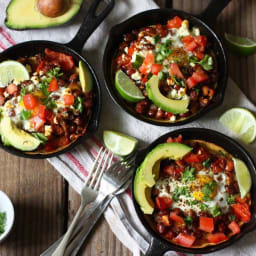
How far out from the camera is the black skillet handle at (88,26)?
3.96m

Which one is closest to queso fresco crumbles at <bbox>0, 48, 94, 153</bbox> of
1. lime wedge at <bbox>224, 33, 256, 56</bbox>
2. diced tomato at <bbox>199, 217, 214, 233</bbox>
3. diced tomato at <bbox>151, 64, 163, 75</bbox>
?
diced tomato at <bbox>151, 64, 163, 75</bbox>

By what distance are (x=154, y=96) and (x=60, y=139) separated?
3.02ft

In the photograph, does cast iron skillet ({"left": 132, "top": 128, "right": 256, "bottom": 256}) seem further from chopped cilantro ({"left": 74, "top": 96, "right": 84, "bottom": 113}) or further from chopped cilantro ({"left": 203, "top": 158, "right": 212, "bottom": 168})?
chopped cilantro ({"left": 74, "top": 96, "right": 84, "bottom": 113})

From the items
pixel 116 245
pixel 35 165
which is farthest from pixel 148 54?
pixel 116 245

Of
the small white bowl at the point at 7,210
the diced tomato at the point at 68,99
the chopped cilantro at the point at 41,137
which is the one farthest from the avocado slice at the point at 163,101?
the small white bowl at the point at 7,210

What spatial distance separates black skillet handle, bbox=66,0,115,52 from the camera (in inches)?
156

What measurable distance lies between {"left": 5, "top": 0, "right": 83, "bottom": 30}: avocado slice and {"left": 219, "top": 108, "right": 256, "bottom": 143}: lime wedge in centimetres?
170

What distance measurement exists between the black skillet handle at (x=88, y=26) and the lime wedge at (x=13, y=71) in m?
0.47

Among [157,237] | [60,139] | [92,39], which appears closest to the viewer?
[157,237]

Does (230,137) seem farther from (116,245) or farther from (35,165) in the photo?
(35,165)

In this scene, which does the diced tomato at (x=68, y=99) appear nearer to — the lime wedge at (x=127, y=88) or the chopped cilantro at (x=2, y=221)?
the lime wedge at (x=127, y=88)

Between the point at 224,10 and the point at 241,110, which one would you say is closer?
the point at 241,110

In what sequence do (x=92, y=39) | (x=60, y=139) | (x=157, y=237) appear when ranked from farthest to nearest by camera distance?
(x=92, y=39), (x=60, y=139), (x=157, y=237)

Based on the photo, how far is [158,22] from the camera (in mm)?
4109
